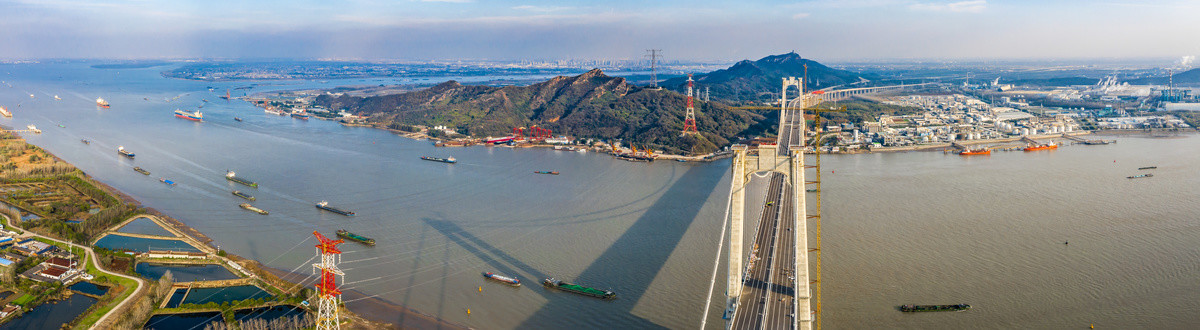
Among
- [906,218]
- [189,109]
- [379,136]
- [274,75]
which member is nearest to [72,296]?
[906,218]

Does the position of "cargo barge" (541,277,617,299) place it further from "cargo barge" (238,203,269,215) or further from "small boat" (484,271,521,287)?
"cargo barge" (238,203,269,215)

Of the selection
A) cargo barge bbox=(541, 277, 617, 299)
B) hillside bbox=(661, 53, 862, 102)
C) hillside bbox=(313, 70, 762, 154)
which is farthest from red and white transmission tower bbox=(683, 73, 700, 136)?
hillside bbox=(661, 53, 862, 102)

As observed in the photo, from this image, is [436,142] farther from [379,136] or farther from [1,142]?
[1,142]

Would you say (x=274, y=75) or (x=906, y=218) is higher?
(x=274, y=75)

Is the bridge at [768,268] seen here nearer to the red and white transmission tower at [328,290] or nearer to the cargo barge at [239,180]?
the red and white transmission tower at [328,290]

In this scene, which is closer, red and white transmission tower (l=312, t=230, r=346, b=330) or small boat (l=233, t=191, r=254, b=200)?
red and white transmission tower (l=312, t=230, r=346, b=330)

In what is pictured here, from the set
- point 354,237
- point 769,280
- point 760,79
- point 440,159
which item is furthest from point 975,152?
point 760,79
